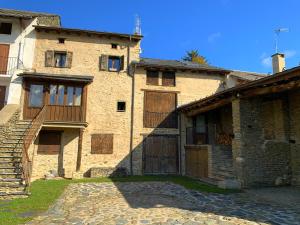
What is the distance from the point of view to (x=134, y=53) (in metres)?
18.3

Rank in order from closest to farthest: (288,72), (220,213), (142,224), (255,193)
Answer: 1. (142,224)
2. (220,213)
3. (288,72)
4. (255,193)

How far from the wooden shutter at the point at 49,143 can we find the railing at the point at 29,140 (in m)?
1.43

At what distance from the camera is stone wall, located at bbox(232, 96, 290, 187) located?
1119 cm

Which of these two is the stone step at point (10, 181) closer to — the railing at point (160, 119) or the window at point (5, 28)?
the railing at point (160, 119)

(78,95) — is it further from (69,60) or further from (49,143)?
(49,143)

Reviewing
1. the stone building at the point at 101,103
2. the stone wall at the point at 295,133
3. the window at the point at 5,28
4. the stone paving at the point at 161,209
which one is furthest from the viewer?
the window at the point at 5,28

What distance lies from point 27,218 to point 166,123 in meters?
12.2

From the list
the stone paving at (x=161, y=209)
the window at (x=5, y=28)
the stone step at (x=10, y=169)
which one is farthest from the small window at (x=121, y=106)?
the window at (x=5, y=28)

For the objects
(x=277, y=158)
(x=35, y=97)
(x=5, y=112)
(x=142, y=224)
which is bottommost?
(x=142, y=224)

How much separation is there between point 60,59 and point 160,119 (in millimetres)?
7900

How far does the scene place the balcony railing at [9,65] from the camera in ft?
52.7

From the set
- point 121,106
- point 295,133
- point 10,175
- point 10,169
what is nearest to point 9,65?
point 121,106

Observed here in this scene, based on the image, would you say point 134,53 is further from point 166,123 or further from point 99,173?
point 99,173

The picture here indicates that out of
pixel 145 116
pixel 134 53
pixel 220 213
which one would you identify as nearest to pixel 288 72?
pixel 220 213
